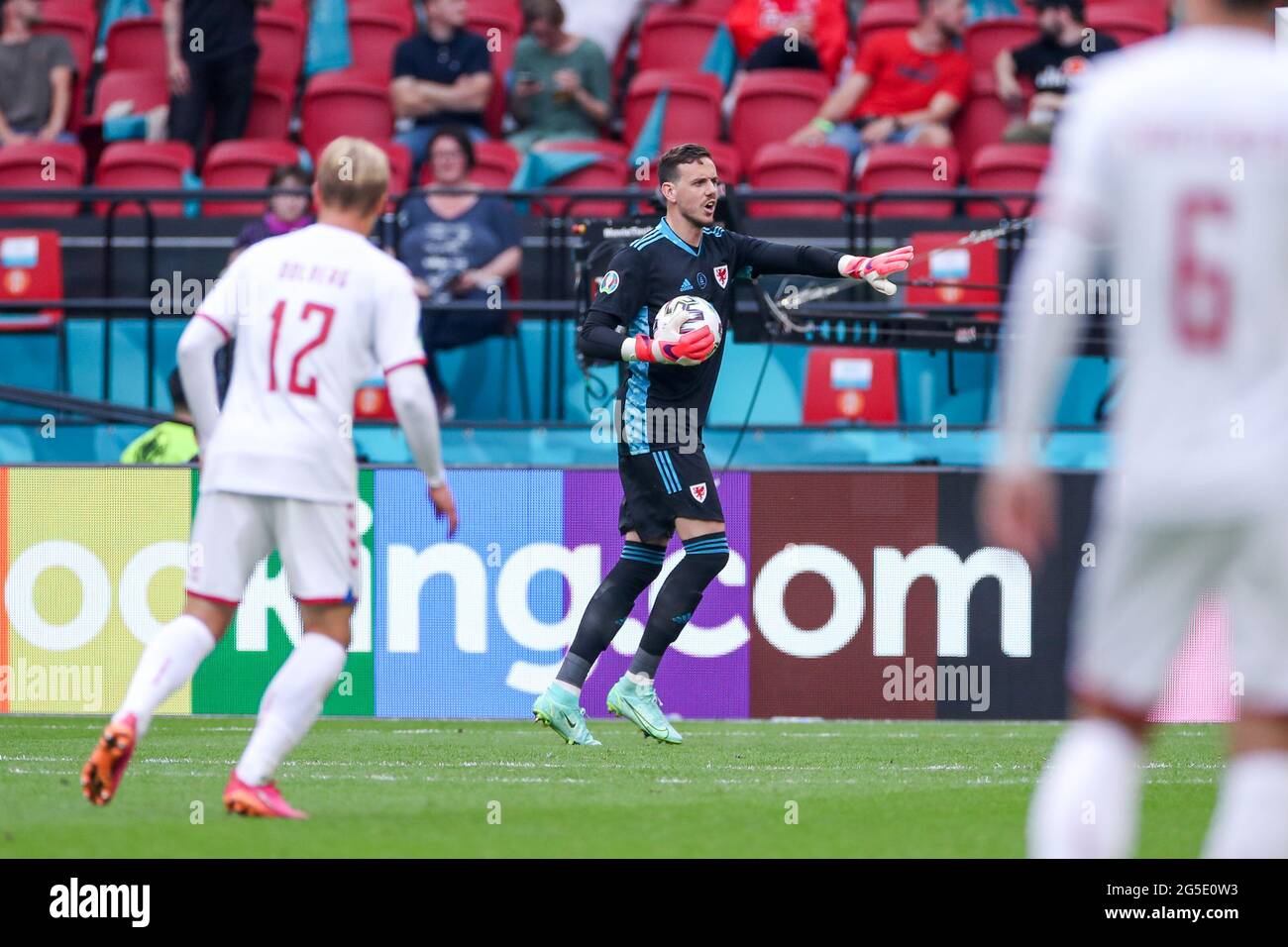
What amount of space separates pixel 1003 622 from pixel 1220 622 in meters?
1.10

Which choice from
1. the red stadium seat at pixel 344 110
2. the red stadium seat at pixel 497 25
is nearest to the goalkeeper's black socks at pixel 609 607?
the red stadium seat at pixel 344 110

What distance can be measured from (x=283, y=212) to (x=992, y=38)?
6.32 meters

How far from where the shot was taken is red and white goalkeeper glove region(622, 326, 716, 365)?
855 centimetres

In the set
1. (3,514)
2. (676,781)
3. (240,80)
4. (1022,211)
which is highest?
(240,80)

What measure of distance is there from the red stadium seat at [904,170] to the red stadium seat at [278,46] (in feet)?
16.2

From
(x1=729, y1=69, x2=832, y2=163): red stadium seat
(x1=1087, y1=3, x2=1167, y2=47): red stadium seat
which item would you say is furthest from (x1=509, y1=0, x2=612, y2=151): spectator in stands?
(x1=1087, y1=3, x2=1167, y2=47): red stadium seat

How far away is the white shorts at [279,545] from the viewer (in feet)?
20.4

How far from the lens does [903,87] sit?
51.1 ft

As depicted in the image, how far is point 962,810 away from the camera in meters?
6.75

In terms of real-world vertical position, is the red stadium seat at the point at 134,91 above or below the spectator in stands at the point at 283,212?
above

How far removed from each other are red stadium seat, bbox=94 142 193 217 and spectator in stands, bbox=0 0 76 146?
2.61 ft

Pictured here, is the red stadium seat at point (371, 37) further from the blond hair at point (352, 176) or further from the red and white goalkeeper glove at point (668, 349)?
the blond hair at point (352, 176)
